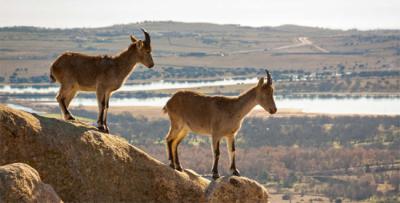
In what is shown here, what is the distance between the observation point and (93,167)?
20828 millimetres

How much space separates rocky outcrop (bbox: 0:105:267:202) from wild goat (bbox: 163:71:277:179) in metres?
0.98

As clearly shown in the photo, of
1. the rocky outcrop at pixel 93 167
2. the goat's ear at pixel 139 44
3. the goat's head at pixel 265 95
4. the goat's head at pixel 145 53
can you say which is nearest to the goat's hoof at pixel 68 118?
the rocky outcrop at pixel 93 167

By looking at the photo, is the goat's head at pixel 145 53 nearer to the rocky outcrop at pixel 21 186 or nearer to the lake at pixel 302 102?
the rocky outcrop at pixel 21 186

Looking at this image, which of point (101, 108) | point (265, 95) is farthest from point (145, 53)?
point (265, 95)

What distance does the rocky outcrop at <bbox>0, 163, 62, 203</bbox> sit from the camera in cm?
1680

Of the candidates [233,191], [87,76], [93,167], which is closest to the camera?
[93,167]

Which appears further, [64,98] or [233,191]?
[64,98]

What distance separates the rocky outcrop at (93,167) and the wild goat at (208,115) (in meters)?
0.98

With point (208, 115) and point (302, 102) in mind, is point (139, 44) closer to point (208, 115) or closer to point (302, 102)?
point (208, 115)

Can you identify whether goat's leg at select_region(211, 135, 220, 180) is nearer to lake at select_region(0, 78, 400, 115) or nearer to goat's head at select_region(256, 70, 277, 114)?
goat's head at select_region(256, 70, 277, 114)

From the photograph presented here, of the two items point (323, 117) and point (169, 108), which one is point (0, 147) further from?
point (323, 117)

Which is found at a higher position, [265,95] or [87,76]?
[87,76]

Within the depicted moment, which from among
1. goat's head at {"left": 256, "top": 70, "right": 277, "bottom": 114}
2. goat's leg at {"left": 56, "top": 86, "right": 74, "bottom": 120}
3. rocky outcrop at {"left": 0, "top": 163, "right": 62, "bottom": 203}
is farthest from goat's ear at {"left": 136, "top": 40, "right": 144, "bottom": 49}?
rocky outcrop at {"left": 0, "top": 163, "right": 62, "bottom": 203}

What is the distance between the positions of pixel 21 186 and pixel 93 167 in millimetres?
3812
